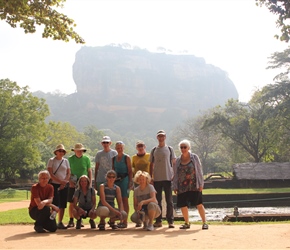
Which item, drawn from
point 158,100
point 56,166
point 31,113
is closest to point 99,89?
point 158,100

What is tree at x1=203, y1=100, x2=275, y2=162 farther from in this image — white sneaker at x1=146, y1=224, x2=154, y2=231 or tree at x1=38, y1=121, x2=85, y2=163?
white sneaker at x1=146, y1=224, x2=154, y2=231

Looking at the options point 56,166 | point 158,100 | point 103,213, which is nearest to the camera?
point 103,213

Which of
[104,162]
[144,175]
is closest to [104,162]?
[104,162]

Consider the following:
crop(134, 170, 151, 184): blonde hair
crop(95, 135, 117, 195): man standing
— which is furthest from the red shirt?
crop(134, 170, 151, 184): blonde hair

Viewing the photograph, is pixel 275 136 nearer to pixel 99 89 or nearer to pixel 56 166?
pixel 56 166

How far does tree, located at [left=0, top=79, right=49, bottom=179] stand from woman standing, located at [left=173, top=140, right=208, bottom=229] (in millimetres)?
24048

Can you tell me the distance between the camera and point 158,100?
195500 millimetres

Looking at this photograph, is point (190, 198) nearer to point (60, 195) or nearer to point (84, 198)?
point (84, 198)

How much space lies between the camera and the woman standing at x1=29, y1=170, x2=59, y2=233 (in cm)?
677

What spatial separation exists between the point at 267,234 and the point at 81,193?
3.19 meters

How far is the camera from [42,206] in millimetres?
6711

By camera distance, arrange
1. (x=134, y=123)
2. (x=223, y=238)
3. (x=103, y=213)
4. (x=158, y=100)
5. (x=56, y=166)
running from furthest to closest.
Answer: (x=158, y=100) → (x=134, y=123) → (x=56, y=166) → (x=103, y=213) → (x=223, y=238)

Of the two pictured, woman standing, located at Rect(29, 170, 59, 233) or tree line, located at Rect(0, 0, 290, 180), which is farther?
tree line, located at Rect(0, 0, 290, 180)

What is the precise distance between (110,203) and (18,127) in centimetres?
2512
